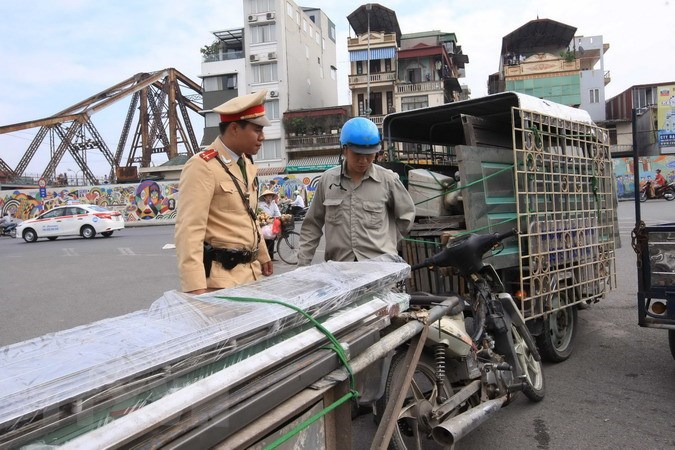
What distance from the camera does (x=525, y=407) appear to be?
351 centimetres

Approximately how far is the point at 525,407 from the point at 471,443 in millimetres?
688

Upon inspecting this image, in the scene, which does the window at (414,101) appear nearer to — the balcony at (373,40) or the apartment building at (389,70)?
the apartment building at (389,70)

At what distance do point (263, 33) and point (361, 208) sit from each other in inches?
1593

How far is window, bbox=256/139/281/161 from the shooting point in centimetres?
3934

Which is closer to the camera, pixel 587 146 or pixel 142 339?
pixel 142 339

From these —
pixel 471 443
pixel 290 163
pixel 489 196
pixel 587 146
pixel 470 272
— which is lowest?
pixel 471 443

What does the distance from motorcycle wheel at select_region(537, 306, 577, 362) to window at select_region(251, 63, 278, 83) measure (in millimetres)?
38239

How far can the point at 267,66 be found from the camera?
132 ft

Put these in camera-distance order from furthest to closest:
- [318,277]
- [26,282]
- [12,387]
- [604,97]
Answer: [604,97] → [26,282] → [318,277] → [12,387]

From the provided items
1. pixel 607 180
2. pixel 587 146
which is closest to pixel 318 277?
pixel 587 146

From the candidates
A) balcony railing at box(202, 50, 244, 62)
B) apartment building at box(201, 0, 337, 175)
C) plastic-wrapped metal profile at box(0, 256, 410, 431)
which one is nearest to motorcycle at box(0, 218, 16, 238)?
apartment building at box(201, 0, 337, 175)

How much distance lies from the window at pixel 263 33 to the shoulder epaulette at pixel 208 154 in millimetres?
40016

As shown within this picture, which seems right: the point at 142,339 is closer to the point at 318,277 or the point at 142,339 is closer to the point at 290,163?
the point at 318,277

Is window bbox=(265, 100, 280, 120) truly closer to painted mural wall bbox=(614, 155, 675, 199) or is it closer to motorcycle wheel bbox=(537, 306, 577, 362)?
painted mural wall bbox=(614, 155, 675, 199)
